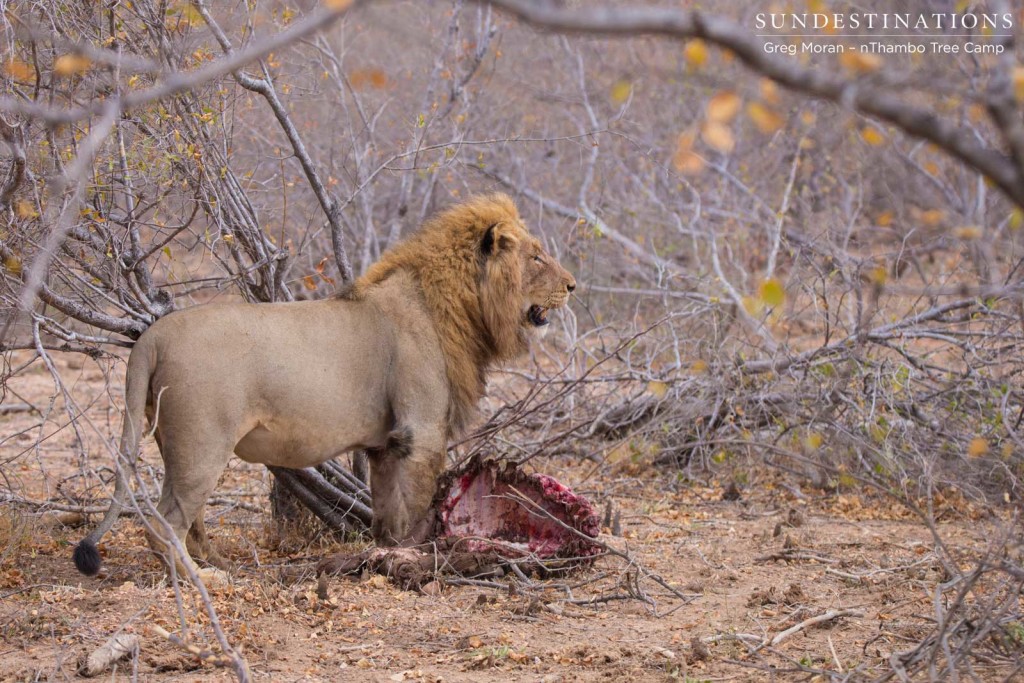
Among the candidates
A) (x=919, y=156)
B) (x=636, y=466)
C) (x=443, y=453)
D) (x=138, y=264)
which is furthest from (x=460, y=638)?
(x=919, y=156)

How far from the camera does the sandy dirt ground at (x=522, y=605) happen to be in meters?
3.68

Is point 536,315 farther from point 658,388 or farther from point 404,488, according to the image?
point 658,388

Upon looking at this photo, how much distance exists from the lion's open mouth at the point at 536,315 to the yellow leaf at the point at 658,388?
1452mm

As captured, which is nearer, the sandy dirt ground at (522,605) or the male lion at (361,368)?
the sandy dirt ground at (522,605)

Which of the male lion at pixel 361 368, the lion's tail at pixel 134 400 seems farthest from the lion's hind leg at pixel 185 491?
the lion's tail at pixel 134 400

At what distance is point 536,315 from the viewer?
5.39 metres

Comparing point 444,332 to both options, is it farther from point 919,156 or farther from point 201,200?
point 919,156

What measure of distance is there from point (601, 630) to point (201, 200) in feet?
8.43

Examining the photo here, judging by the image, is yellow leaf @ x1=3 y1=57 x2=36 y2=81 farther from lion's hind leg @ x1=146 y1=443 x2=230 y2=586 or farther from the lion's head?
the lion's head

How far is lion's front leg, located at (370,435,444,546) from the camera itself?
4805mm

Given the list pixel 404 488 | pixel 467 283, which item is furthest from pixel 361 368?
pixel 467 283

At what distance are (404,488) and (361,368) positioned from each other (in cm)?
57

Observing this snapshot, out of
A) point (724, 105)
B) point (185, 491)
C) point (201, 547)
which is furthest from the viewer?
point (201, 547)

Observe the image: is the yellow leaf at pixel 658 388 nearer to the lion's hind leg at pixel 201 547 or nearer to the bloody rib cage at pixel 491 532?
the bloody rib cage at pixel 491 532
